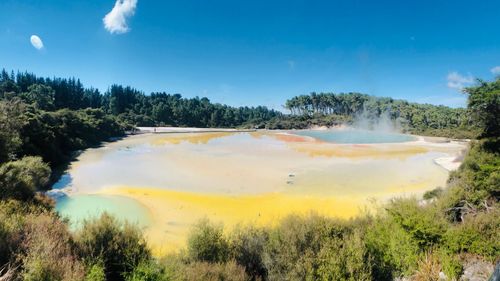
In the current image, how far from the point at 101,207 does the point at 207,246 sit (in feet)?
35.7

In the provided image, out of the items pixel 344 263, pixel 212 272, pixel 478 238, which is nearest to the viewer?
pixel 212 272

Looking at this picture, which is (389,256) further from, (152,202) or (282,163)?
A: (282,163)

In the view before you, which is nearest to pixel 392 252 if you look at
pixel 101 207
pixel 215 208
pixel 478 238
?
pixel 478 238

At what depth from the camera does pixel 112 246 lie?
7.65m

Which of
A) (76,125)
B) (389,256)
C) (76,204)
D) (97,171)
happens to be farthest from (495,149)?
(76,125)

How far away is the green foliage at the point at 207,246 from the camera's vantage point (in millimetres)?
8500

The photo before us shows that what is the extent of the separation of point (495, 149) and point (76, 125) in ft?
173

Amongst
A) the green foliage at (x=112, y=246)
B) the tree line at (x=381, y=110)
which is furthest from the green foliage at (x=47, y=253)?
the tree line at (x=381, y=110)

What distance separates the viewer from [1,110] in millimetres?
15633

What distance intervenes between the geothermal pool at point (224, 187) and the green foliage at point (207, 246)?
2840 millimetres

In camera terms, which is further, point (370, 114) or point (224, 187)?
point (370, 114)

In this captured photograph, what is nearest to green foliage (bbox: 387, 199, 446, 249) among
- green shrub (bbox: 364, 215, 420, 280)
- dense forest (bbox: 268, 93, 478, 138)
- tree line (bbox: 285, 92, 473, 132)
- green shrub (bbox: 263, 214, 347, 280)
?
green shrub (bbox: 364, 215, 420, 280)

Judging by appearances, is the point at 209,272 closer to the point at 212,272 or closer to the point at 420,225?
the point at 212,272

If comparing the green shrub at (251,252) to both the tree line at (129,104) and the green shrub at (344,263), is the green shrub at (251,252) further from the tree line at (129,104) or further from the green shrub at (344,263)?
the tree line at (129,104)
